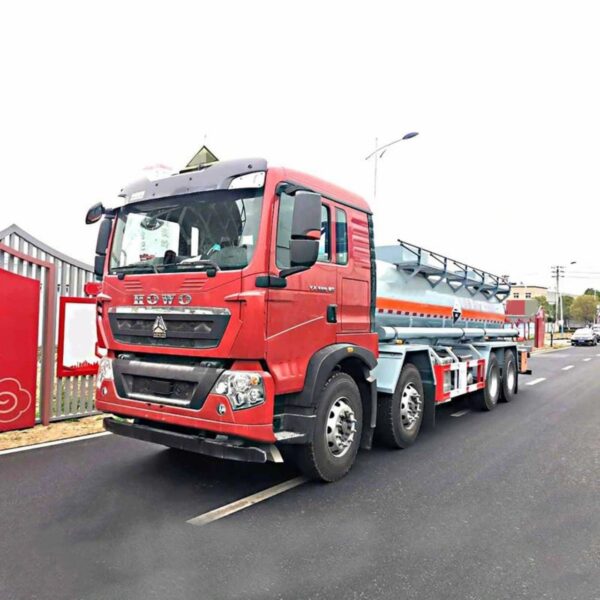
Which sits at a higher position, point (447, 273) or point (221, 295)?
point (447, 273)

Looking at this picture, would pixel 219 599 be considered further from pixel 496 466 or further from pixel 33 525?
pixel 496 466

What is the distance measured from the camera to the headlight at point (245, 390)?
151 inches

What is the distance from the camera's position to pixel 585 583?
2.95 m

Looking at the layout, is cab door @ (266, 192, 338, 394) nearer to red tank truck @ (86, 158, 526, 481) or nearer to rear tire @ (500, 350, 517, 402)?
red tank truck @ (86, 158, 526, 481)

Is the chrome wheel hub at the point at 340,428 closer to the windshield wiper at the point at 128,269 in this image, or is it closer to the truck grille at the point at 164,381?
the truck grille at the point at 164,381

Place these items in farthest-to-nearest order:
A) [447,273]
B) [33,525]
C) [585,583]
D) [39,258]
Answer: [447,273], [39,258], [33,525], [585,583]

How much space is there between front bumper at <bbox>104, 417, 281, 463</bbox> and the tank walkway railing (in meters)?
3.41

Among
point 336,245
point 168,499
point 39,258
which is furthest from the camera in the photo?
point 39,258

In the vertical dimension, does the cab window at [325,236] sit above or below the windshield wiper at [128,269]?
above

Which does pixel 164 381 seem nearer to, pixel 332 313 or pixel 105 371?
pixel 105 371

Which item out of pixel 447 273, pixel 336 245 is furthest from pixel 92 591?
pixel 447 273

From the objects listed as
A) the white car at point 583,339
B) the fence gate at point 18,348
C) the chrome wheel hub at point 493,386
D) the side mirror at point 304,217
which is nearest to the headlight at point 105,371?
the side mirror at point 304,217

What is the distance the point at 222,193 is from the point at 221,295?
966mm

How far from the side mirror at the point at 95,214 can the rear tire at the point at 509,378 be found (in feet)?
26.6
